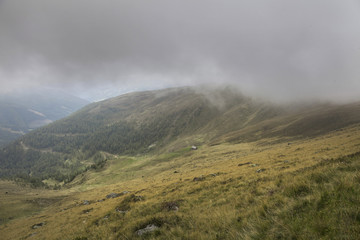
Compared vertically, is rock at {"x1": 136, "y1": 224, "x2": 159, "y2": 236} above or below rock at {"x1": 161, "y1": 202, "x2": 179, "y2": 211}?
above

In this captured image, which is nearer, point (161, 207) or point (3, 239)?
point (161, 207)

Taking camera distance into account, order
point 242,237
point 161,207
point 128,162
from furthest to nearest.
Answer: point 128,162, point 161,207, point 242,237

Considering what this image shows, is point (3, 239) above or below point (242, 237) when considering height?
below

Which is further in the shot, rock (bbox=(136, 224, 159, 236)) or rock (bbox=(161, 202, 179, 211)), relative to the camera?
rock (bbox=(161, 202, 179, 211))

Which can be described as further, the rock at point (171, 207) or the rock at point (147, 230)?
the rock at point (171, 207)

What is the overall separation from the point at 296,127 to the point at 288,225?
10525cm

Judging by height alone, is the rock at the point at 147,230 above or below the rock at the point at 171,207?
above

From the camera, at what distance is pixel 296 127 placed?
90375mm

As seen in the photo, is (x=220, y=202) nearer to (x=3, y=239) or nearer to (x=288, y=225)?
(x=288, y=225)

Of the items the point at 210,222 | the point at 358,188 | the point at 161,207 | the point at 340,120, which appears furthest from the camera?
the point at 340,120

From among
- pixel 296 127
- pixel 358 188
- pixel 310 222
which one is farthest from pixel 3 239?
pixel 296 127

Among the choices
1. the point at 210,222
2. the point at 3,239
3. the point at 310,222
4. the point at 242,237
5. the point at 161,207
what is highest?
the point at 310,222

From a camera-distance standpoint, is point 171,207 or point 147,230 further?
point 171,207

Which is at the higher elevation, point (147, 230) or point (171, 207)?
point (147, 230)
